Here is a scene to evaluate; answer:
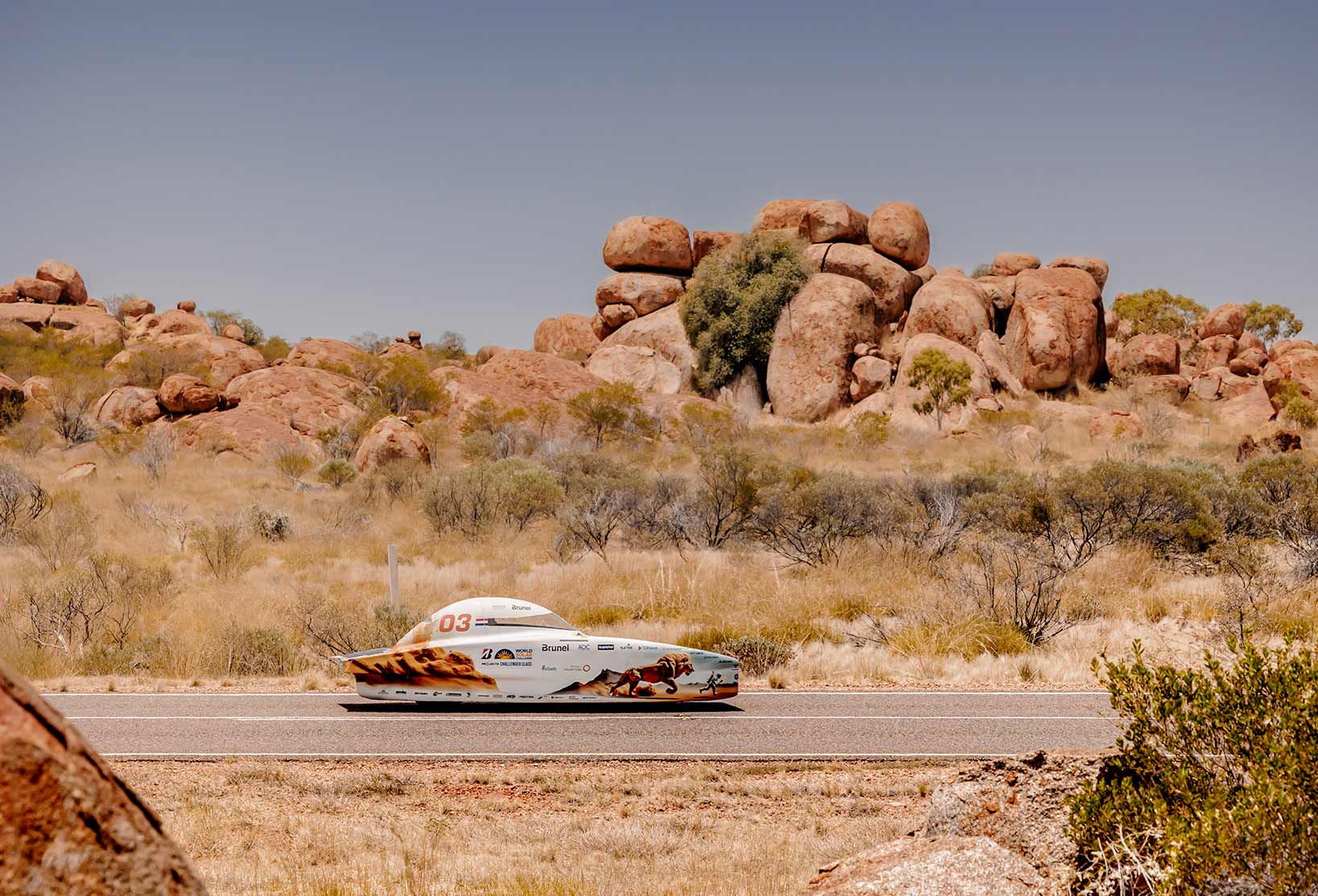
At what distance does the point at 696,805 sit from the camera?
27.2 ft

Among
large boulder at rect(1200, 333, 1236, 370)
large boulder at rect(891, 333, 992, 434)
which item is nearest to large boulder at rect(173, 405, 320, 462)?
large boulder at rect(891, 333, 992, 434)

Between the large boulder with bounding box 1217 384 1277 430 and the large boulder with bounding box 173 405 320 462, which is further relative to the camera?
the large boulder with bounding box 1217 384 1277 430

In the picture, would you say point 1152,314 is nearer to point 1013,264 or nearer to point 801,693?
point 1013,264

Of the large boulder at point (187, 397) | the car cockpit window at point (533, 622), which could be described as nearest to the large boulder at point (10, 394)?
the large boulder at point (187, 397)

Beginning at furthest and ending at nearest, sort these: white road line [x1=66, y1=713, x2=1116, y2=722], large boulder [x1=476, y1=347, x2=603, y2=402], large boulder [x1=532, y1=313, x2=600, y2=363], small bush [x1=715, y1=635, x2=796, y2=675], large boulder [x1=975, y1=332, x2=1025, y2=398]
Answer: large boulder [x1=532, y1=313, x2=600, y2=363], large boulder [x1=975, y1=332, x2=1025, y2=398], large boulder [x1=476, y1=347, x2=603, y2=402], small bush [x1=715, y1=635, x2=796, y2=675], white road line [x1=66, y1=713, x2=1116, y2=722]

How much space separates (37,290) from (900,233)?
223 feet

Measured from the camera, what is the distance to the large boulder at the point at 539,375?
4750cm

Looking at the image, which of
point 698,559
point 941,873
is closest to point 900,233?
point 698,559

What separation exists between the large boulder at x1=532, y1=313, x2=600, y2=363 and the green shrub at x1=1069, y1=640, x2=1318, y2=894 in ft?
192

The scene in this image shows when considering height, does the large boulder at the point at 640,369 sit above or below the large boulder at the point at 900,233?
below

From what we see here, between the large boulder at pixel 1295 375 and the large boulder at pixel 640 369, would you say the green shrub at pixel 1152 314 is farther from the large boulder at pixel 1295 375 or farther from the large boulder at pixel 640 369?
the large boulder at pixel 640 369

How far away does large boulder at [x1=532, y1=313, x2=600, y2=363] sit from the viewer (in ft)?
208

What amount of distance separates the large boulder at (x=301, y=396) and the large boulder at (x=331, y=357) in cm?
395

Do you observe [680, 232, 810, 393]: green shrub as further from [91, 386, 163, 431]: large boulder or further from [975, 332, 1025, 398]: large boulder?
[91, 386, 163, 431]: large boulder
